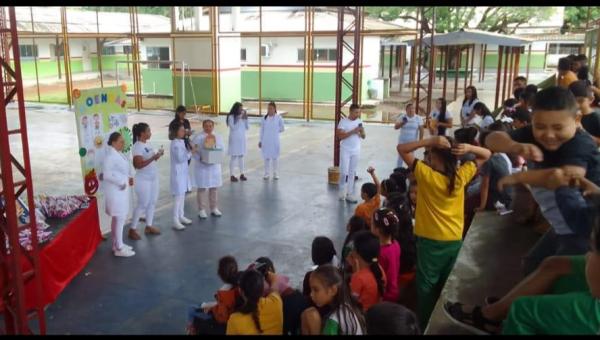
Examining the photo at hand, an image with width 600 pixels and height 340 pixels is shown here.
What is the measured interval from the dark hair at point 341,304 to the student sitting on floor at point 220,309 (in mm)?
684

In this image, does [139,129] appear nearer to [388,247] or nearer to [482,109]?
[388,247]

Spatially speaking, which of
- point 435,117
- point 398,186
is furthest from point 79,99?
point 435,117

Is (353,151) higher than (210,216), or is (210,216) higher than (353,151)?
(353,151)

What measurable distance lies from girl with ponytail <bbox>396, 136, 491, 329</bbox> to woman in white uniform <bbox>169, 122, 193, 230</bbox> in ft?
12.6

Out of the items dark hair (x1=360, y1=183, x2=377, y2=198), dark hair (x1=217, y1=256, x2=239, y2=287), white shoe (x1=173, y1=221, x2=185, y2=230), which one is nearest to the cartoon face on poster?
white shoe (x1=173, y1=221, x2=185, y2=230)

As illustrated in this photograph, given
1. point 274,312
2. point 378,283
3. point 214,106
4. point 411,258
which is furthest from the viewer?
point 214,106

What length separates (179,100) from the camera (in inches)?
755

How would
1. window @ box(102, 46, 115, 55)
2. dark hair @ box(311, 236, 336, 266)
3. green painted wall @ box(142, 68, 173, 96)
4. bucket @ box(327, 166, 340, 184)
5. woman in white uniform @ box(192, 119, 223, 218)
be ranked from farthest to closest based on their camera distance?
1. window @ box(102, 46, 115, 55)
2. green painted wall @ box(142, 68, 173, 96)
3. bucket @ box(327, 166, 340, 184)
4. woman in white uniform @ box(192, 119, 223, 218)
5. dark hair @ box(311, 236, 336, 266)

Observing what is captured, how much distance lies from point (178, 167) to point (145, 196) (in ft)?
2.11

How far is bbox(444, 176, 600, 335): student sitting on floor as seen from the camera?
2242mm

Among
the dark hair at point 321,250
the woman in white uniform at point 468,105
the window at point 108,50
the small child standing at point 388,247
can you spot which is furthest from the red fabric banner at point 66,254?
the window at point 108,50

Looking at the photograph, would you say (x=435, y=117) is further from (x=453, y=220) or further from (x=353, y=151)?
(x=453, y=220)

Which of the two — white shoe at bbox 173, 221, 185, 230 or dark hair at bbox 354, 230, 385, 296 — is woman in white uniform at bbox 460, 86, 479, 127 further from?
dark hair at bbox 354, 230, 385, 296

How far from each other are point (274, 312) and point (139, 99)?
17242 millimetres
